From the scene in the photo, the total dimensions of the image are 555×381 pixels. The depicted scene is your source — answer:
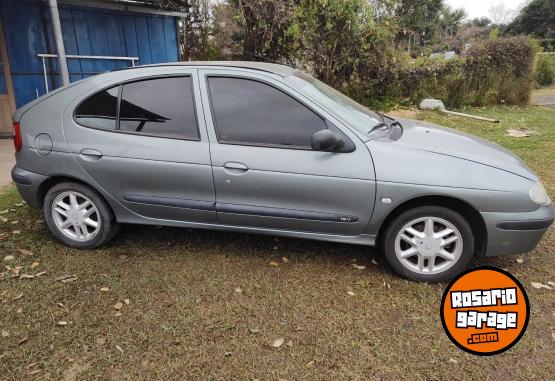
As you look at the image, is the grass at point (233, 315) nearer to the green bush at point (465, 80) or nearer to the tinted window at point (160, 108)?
the tinted window at point (160, 108)

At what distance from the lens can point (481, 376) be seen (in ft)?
7.60

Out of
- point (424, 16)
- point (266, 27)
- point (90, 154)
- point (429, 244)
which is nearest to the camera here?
point (429, 244)

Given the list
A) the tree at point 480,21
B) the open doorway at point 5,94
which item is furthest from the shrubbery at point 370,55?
the tree at point 480,21

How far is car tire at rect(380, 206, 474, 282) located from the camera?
3014 millimetres

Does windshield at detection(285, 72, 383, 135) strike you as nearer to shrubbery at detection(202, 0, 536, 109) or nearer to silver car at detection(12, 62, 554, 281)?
silver car at detection(12, 62, 554, 281)

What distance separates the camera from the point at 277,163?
313cm

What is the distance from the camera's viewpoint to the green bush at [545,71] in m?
22.2

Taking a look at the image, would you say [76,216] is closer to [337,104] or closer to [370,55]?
[337,104]

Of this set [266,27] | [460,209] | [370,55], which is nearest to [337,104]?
[460,209]

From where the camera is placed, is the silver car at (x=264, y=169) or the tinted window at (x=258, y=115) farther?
the tinted window at (x=258, y=115)

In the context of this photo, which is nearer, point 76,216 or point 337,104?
point 337,104

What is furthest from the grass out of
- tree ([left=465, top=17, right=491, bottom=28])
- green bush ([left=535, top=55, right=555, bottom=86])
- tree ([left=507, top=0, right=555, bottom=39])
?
tree ([left=465, top=17, right=491, bottom=28])
